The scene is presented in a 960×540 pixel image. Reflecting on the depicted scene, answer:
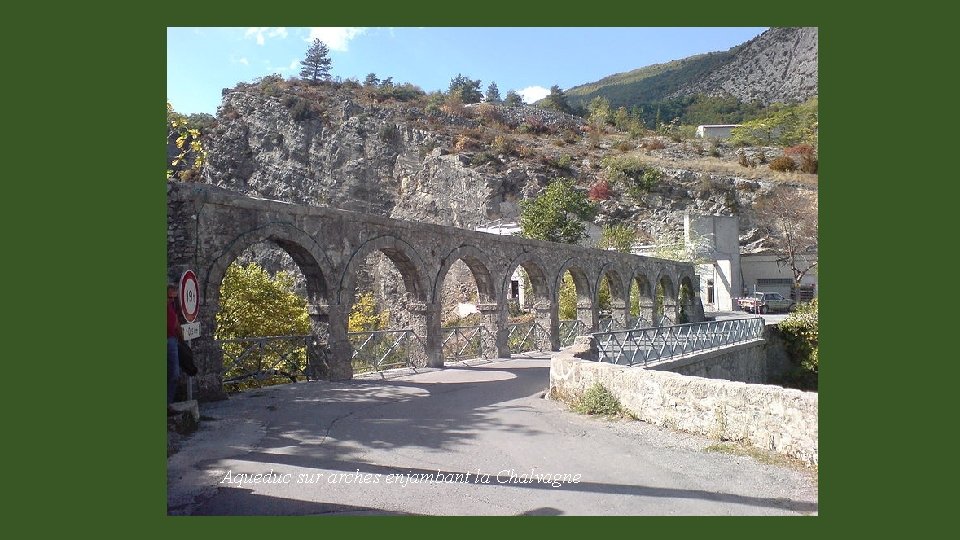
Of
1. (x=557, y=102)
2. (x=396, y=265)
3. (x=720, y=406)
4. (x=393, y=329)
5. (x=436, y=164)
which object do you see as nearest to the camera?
(x=720, y=406)

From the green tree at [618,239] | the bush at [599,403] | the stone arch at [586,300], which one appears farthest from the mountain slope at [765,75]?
the bush at [599,403]

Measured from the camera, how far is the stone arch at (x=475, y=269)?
45.3 feet

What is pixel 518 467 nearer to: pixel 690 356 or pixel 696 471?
pixel 696 471

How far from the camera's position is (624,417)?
7.65 meters

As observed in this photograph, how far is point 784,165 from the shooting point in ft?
148

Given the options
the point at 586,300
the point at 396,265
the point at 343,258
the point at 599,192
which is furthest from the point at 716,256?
the point at 343,258

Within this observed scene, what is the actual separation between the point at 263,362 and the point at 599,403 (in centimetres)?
879

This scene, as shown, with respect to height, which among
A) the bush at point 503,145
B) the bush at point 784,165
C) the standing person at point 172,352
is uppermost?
the bush at point 503,145

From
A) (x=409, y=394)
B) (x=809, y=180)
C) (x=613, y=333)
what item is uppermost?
(x=809, y=180)

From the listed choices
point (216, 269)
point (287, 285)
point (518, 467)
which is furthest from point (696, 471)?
point (287, 285)

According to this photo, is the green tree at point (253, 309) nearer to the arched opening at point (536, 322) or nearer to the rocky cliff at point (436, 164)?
the arched opening at point (536, 322)

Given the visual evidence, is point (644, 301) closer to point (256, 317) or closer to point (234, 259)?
point (256, 317)

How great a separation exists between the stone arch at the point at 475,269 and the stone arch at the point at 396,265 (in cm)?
39

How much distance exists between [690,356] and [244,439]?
34.2ft
